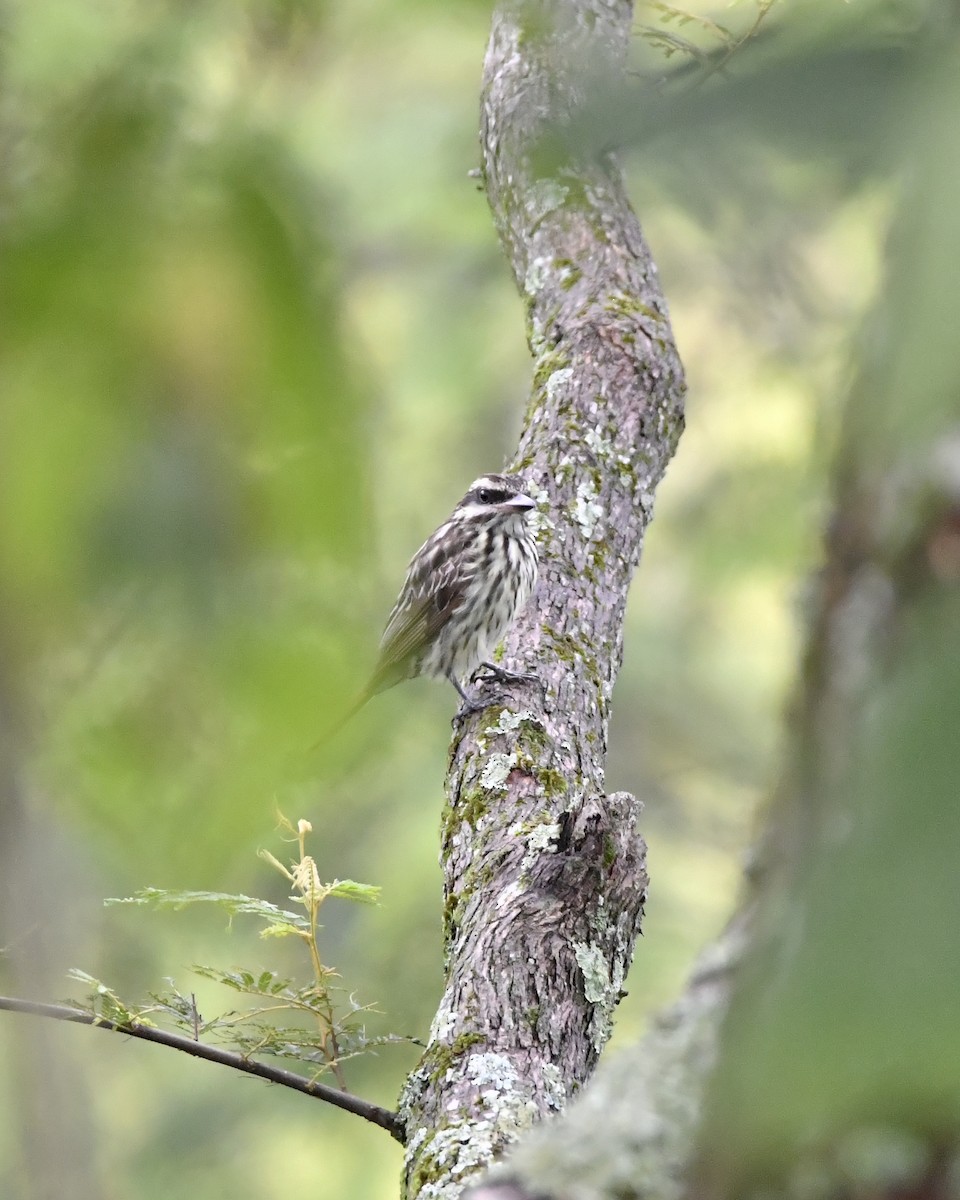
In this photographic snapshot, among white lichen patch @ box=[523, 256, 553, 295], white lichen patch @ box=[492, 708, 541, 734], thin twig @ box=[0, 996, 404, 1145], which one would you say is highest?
white lichen patch @ box=[523, 256, 553, 295]

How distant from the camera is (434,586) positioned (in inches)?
240

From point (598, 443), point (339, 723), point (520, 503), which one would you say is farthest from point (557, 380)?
point (339, 723)

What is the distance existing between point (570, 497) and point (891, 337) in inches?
144

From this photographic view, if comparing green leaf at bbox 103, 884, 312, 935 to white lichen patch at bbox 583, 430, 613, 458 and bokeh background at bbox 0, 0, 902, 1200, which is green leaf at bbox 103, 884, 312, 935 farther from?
white lichen patch at bbox 583, 430, 613, 458

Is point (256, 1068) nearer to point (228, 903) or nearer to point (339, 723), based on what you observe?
point (228, 903)

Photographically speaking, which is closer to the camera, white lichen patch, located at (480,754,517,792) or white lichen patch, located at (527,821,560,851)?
white lichen patch, located at (527,821,560,851)

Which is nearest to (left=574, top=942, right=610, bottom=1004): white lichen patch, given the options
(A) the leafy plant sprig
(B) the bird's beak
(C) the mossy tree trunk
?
(A) the leafy plant sprig

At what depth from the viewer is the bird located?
5.36 m

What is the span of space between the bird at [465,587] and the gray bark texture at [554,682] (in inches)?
21.9

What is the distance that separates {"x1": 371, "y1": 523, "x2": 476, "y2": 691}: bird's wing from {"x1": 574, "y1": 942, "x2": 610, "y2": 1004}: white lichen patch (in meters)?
2.62

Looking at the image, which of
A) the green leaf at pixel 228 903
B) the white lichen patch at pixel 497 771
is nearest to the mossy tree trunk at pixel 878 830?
the green leaf at pixel 228 903

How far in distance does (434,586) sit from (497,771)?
2.49 meters

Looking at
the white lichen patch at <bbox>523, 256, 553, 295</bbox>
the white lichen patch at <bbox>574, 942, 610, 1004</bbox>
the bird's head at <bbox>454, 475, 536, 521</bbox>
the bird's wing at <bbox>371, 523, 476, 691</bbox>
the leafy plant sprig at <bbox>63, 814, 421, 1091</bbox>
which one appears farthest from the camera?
the bird's wing at <bbox>371, 523, 476, 691</bbox>

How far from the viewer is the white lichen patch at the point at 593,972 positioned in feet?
9.95
